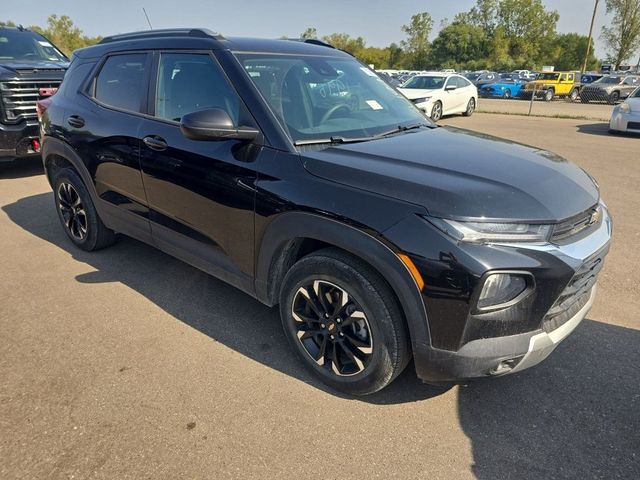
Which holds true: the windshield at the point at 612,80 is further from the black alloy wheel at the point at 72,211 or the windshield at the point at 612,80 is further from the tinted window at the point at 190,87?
the black alloy wheel at the point at 72,211

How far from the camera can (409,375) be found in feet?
8.84

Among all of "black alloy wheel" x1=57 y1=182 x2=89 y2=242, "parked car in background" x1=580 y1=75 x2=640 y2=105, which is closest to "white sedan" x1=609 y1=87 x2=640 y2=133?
"black alloy wheel" x1=57 y1=182 x2=89 y2=242

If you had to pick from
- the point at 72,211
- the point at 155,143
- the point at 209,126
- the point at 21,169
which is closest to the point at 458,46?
the point at 21,169

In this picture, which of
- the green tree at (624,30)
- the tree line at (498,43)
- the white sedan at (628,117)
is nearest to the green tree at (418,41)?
the tree line at (498,43)

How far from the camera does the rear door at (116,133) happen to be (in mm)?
3371

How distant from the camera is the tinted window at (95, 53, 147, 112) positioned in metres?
3.39

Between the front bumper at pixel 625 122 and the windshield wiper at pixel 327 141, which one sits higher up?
the windshield wiper at pixel 327 141

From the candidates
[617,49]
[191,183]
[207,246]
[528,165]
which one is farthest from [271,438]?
[617,49]

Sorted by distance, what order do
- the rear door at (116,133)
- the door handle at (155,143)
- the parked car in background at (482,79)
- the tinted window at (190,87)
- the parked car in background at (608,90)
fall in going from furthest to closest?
the parked car in background at (482,79)
the parked car in background at (608,90)
the rear door at (116,133)
the door handle at (155,143)
the tinted window at (190,87)

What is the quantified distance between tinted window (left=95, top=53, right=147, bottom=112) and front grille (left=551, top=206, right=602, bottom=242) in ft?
9.48

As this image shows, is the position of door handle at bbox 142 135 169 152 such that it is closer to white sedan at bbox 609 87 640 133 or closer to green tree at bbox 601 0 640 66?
white sedan at bbox 609 87 640 133

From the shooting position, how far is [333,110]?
9.74ft

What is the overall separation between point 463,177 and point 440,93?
13.8 m

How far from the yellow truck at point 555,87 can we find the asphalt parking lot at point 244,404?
28.0m
